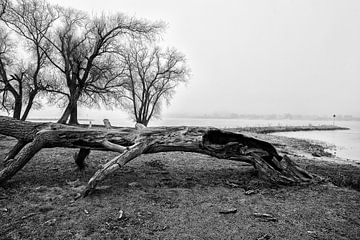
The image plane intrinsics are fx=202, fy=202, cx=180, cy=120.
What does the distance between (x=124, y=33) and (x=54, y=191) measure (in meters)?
16.4

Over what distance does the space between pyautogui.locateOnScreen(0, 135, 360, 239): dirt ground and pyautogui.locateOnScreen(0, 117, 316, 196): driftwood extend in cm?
43

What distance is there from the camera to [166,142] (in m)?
4.55

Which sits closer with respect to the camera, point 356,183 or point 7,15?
point 356,183

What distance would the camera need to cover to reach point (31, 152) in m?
4.20

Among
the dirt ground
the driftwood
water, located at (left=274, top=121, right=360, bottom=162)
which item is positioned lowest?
water, located at (left=274, top=121, right=360, bottom=162)

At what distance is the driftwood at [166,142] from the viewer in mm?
4410

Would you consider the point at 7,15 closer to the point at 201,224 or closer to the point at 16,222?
the point at 16,222

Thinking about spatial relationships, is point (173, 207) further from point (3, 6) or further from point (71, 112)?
point (3, 6)

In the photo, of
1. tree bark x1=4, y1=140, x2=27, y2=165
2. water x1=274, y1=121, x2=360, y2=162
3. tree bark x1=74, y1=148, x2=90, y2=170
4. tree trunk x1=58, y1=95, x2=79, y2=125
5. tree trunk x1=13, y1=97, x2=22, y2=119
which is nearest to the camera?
tree bark x1=4, y1=140, x2=27, y2=165

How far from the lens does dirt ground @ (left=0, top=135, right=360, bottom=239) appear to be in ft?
8.26

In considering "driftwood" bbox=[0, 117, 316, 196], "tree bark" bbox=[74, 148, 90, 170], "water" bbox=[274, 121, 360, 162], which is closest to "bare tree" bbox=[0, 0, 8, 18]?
"driftwood" bbox=[0, 117, 316, 196]

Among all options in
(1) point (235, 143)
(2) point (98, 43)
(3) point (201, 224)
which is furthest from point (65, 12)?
(3) point (201, 224)

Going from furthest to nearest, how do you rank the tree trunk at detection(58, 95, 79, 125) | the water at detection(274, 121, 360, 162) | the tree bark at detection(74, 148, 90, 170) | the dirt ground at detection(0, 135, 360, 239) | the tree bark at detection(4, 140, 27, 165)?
the tree trunk at detection(58, 95, 79, 125) < the water at detection(274, 121, 360, 162) < the tree bark at detection(74, 148, 90, 170) < the tree bark at detection(4, 140, 27, 165) < the dirt ground at detection(0, 135, 360, 239)

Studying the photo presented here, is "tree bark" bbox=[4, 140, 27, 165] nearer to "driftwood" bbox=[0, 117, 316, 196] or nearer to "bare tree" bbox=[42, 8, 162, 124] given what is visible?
"driftwood" bbox=[0, 117, 316, 196]
